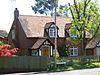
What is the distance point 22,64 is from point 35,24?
2067cm

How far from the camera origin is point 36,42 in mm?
51219

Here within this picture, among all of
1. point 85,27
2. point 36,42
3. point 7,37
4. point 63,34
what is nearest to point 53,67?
point 85,27

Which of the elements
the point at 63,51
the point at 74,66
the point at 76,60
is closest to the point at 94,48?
the point at 63,51

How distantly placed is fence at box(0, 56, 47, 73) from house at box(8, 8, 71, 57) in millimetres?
14115

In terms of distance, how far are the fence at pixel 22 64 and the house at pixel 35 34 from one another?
14115 millimetres

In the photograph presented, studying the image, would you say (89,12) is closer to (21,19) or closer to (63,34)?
(63,34)

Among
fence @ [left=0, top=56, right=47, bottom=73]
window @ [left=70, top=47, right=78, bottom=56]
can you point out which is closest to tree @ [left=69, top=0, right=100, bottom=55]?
window @ [left=70, top=47, right=78, bottom=56]

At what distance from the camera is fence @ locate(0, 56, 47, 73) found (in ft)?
107

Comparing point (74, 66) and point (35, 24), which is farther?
point (35, 24)

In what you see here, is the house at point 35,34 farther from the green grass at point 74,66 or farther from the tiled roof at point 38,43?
the green grass at point 74,66

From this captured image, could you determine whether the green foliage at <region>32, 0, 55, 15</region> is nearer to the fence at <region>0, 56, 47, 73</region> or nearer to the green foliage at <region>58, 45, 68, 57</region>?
the green foliage at <region>58, 45, 68, 57</region>

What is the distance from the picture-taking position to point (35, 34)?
5209cm

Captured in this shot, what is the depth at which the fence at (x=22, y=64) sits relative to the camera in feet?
107

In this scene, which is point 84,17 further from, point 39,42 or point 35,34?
point 35,34
